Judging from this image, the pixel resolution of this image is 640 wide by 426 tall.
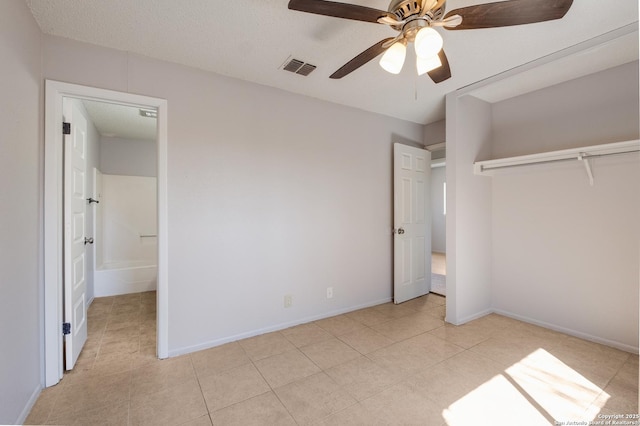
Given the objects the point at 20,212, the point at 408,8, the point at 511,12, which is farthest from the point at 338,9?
the point at 20,212

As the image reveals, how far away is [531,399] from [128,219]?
580cm

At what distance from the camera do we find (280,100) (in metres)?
2.85

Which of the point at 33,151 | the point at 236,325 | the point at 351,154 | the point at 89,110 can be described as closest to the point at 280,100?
the point at 351,154

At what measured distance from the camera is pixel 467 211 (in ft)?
10.0

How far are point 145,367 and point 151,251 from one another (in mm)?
3374

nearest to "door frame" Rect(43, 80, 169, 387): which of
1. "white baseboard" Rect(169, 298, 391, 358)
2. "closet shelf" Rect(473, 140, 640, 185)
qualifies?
"white baseboard" Rect(169, 298, 391, 358)

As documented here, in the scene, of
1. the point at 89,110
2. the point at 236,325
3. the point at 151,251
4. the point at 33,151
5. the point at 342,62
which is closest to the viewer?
the point at 33,151

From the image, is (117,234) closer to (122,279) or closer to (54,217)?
(122,279)

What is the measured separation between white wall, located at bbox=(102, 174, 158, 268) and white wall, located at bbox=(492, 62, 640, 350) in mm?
5394

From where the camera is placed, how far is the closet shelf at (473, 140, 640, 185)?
224 centimetres

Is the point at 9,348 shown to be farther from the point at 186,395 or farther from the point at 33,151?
the point at 33,151

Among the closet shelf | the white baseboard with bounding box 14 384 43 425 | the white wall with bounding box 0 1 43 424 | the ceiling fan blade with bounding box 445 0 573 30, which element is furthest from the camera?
the closet shelf

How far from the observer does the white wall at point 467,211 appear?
2.97 metres

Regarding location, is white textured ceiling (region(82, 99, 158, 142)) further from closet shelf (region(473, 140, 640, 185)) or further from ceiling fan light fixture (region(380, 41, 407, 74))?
closet shelf (region(473, 140, 640, 185))
